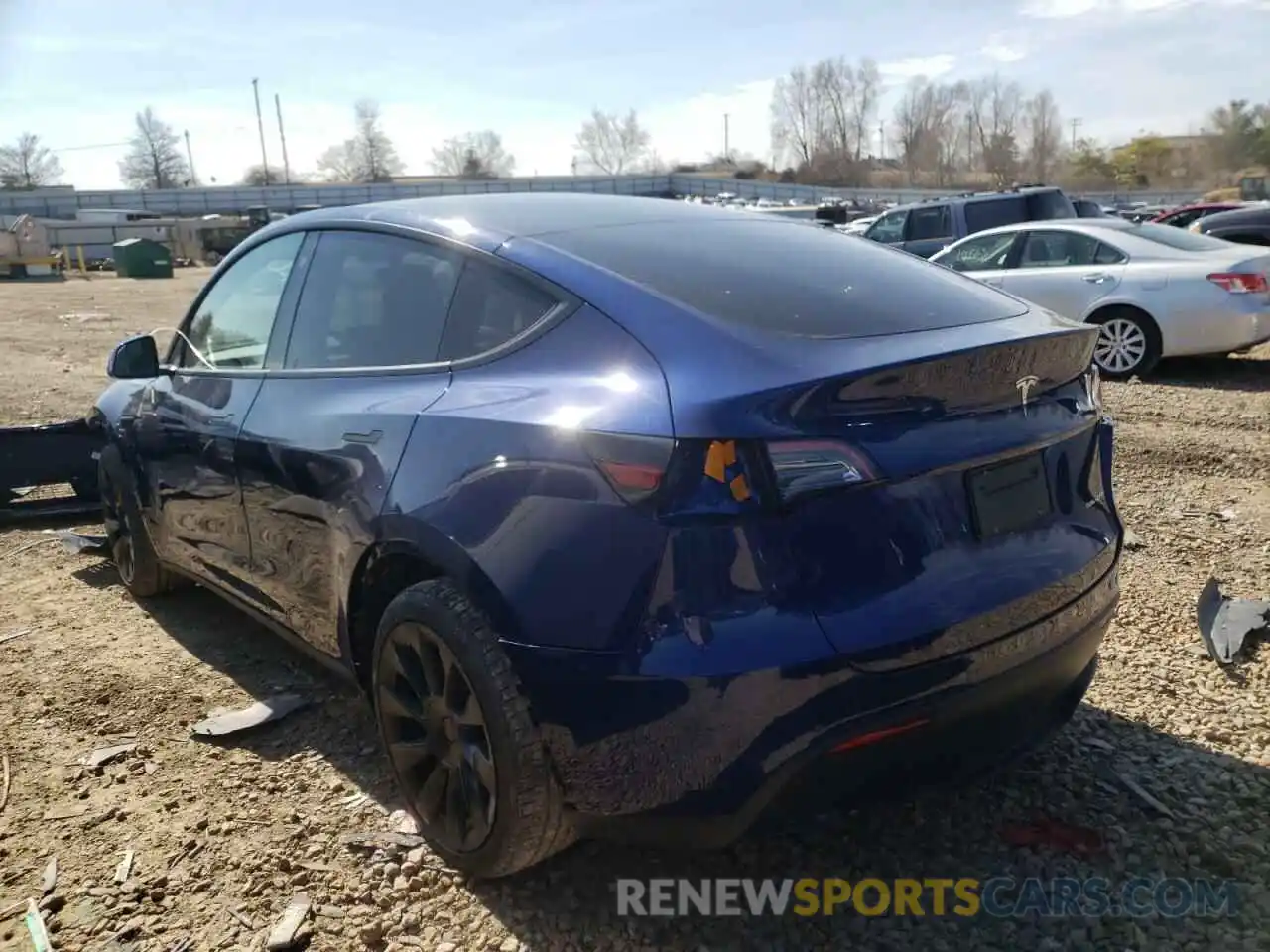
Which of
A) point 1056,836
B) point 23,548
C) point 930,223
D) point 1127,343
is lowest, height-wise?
point 1056,836

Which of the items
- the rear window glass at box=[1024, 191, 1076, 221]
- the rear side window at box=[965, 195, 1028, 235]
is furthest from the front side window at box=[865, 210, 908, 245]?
the rear window glass at box=[1024, 191, 1076, 221]

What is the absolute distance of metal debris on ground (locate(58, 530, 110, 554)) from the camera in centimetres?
548

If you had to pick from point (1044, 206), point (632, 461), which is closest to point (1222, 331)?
point (1044, 206)

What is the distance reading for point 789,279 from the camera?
269 centimetres

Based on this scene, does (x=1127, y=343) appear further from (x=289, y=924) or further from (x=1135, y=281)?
(x=289, y=924)

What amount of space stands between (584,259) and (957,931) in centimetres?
185

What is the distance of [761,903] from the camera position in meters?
2.49

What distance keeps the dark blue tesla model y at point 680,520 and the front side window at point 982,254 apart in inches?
322

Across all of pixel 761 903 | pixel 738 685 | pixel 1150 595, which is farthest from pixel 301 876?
pixel 1150 595

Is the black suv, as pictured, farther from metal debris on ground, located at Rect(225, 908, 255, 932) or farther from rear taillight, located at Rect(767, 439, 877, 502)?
metal debris on ground, located at Rect(225, 908, 255, 932)

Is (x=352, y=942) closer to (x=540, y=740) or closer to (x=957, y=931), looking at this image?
(x=540, y=740)

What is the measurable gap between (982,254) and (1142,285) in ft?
6.99

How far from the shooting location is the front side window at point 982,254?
10500mm

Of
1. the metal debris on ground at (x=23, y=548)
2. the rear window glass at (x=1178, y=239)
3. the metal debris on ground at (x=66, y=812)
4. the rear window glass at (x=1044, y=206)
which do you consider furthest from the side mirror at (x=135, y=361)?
the rear window glass at (x=1044, y=206)
